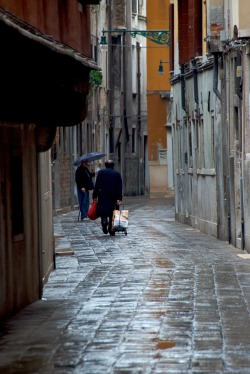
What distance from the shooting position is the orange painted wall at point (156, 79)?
193 feet

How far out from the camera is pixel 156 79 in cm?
5856

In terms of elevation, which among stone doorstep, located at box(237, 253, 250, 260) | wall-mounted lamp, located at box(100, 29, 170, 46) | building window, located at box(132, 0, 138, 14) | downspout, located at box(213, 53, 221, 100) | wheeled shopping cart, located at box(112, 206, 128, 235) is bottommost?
stone doorstep, located at box(237, 253, 250, 260)

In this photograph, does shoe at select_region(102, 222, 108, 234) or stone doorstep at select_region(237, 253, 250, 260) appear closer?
stone doorstep at select_region(237, 253, 250, 260)

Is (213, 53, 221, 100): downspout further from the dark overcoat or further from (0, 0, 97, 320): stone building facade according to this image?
(0, 0, 97, 320): stone building facade

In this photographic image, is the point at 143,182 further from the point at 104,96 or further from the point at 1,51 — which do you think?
the point at 1,51

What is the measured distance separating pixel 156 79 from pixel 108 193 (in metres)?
30.2

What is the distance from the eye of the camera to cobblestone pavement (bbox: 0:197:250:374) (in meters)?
10.6

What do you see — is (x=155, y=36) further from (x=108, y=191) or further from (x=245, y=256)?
(x=245, y=256)

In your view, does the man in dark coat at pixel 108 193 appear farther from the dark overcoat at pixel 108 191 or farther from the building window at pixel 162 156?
the building window at pixel 162 156

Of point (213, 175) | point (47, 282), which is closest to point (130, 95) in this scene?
point (213, 175)

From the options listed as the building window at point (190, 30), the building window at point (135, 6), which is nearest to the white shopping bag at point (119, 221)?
the building window at point (190, 30)

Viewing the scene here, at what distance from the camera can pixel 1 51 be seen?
35.0 ft

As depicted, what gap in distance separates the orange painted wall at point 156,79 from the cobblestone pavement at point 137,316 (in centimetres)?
3471

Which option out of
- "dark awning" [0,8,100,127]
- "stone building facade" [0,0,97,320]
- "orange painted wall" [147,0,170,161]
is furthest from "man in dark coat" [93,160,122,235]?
"orange painted wall" [147,0,170,161]
